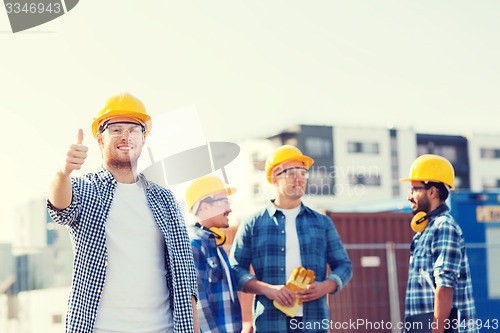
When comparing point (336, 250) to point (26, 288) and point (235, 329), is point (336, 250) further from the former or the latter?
point (26, 288)

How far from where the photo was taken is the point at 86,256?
12.4 feet

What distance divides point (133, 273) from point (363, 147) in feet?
223

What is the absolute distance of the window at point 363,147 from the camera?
70875 mm

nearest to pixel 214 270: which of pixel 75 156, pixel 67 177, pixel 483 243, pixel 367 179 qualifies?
pixel 67 177

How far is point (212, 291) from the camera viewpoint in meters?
5.73

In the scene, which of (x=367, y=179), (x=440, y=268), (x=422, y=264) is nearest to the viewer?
(x=440, y=268)

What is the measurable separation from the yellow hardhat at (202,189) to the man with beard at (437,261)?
64.8 inches

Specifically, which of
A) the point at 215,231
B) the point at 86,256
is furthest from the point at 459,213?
the point at 86,256

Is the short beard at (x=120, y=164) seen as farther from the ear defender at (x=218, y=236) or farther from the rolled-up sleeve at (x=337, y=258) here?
the rolled-up sleeve at (x=337, y=258)

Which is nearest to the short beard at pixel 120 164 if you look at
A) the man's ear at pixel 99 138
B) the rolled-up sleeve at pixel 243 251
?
the man's ear at pixel 99 138

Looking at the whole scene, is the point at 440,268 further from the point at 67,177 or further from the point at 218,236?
the point at 67,177

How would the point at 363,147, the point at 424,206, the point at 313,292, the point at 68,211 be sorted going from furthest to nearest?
the point at 363,147 < the point at 424,206 < the point at 313,292 < the point at 68,211

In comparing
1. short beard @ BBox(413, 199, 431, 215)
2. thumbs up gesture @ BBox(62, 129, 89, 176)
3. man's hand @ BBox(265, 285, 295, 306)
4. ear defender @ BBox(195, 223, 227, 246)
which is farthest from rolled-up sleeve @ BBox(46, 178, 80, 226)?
short beard @ BBox(413, 199, 431, 215)

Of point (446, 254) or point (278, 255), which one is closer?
point (446, 254)
